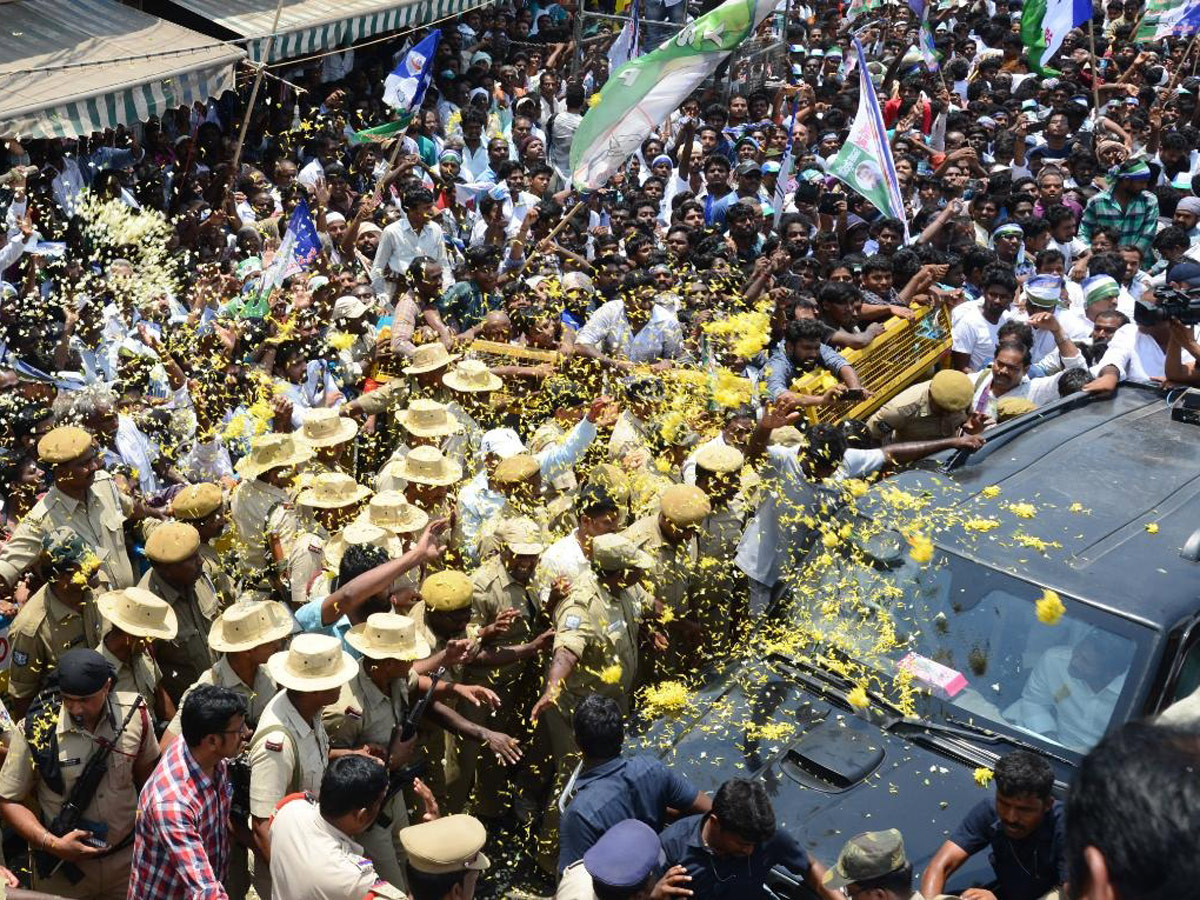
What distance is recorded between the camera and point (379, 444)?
8.50 meters

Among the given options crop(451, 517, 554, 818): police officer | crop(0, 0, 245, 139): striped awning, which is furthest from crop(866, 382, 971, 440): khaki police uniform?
crop(0, 0, 245, 139): striped awning

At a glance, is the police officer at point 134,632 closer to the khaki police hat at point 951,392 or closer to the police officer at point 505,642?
the police officer at point 505,642

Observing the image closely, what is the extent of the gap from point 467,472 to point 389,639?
2507 millimetres

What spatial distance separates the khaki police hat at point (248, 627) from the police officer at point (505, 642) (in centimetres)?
95

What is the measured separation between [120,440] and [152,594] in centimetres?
216

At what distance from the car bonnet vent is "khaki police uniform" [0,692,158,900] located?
250 centimetres

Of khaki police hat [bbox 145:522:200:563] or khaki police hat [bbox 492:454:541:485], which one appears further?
khaki police hat [bbox 492:454:541:485]

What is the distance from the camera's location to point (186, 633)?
239 inches

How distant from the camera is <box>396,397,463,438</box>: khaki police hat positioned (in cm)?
741

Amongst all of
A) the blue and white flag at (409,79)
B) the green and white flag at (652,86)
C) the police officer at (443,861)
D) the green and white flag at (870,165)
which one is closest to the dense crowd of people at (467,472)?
the police officer at (443,861)

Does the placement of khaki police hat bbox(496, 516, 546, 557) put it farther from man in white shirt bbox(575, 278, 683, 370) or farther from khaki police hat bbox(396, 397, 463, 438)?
man in white shirt bbox(575, 278, 683, 370)

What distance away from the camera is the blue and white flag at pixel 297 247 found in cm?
990

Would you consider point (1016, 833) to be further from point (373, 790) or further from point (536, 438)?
point (536, 438)

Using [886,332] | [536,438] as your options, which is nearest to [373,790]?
[536,438]
